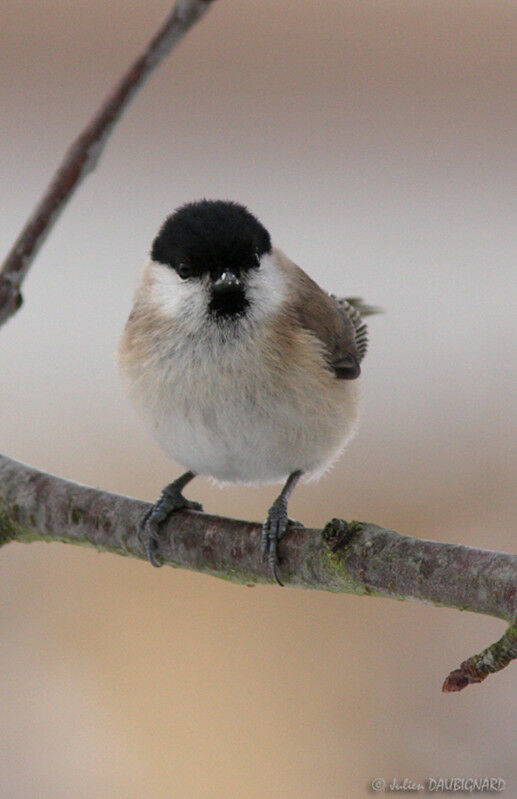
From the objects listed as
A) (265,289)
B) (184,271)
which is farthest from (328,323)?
(184,271)

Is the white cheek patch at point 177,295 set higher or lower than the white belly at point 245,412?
higher

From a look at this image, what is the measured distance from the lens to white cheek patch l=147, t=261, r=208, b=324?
129cm

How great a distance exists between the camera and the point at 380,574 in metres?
0.92

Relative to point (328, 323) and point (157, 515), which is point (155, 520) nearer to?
point (157, 515)

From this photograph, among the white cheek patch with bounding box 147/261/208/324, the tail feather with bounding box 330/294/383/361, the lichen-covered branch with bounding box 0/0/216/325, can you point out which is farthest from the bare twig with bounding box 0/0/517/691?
the tail feather with bounding box 330/294/383/361

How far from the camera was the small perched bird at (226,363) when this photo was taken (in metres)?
1.26

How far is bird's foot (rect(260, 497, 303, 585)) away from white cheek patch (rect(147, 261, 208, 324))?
0.30 metres

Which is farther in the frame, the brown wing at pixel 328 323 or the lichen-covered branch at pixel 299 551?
the brown wing at pixel 328 323

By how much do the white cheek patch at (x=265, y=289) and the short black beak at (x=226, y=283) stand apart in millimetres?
56

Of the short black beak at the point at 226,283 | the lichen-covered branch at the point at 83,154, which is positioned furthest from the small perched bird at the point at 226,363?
the lichen-covered branch at the point at 83,154

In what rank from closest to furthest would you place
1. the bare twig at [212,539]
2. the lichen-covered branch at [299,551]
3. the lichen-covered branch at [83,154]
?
the lichen-covered branch at [83,154] → the bare twig at [212,539] → the lichen-covered branch at [299,551]

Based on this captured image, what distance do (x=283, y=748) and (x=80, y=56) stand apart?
1777 millimetres

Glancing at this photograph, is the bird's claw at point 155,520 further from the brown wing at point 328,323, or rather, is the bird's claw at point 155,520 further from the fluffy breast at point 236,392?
the brown wing at point 328,323

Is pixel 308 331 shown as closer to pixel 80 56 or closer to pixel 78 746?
pixel 78 746
